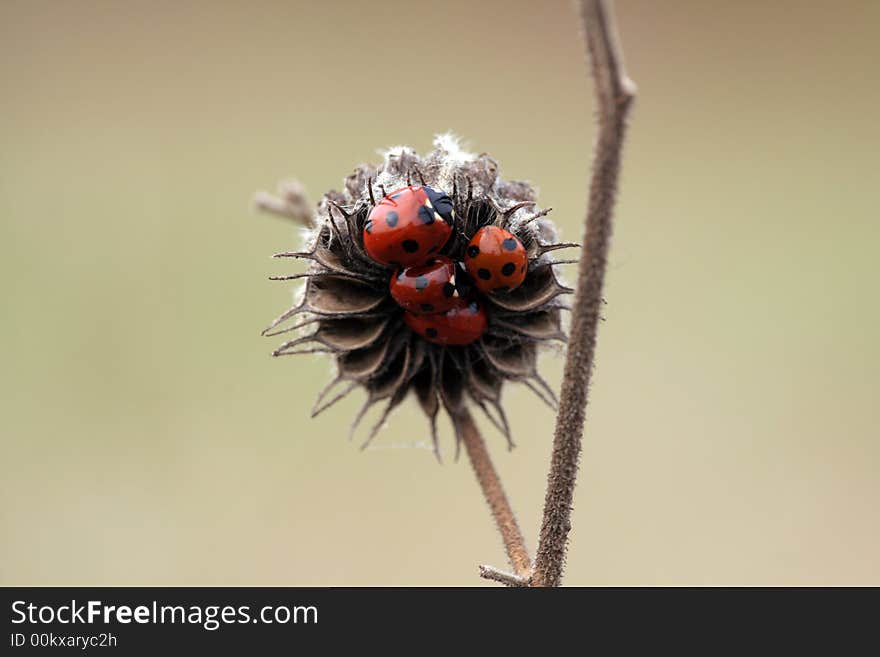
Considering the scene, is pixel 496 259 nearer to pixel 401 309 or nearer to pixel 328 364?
pixel 401 309

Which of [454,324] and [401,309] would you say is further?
[401,309]

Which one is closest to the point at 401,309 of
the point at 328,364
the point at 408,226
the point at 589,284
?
the point at 408,226

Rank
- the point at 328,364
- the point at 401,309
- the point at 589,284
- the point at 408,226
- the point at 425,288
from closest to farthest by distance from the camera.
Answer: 1. the point at 589,284
2. the point at 408,226
3. the point at 425,288
4. the point at 401,309
5. the point at 328,364

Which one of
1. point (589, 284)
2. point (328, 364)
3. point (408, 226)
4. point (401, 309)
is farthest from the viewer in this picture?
point (328, 364)

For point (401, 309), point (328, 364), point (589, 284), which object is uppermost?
point (328, 364)

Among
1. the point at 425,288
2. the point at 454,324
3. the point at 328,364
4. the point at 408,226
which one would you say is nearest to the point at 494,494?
the point at 454,324

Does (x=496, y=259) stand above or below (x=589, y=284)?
above

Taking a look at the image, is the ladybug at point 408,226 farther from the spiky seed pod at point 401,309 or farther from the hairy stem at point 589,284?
the hairy stem at point 589,284
